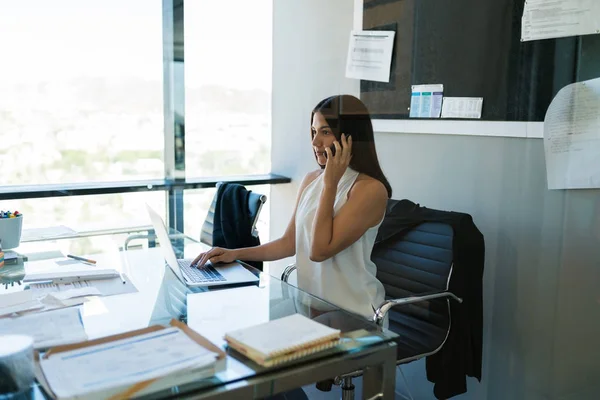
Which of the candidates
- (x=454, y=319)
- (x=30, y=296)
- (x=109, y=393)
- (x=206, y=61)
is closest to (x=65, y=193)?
(x=206, y=61)

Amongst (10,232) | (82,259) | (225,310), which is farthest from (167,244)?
(10,232)

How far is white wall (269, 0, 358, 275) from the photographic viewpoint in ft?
9.75

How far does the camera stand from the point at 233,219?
2.75 m

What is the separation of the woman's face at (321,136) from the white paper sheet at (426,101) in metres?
0.51

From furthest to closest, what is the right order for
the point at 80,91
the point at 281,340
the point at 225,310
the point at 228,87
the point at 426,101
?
the point at 228,87 < the point at 80,91 < the point at 426,101 < the point at 225,310 < the point at 281,340

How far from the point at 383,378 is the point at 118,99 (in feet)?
8.30

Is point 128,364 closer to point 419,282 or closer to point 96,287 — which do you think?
point 96,287

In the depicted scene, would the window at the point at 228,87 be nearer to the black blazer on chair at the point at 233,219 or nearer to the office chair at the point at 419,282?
the black blazer on chair at the point at 233,219

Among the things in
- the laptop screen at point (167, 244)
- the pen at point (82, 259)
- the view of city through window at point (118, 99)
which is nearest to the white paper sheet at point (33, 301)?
the laptop screen at point (167, 244)

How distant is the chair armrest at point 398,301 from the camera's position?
5.87 ft

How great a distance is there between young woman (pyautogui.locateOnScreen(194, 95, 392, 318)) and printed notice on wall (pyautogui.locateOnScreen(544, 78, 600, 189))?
57 centimetres

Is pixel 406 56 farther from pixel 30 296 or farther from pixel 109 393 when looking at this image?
pixel 109 393

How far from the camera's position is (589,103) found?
6.00ft

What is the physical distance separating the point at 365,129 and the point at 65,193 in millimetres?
1776
